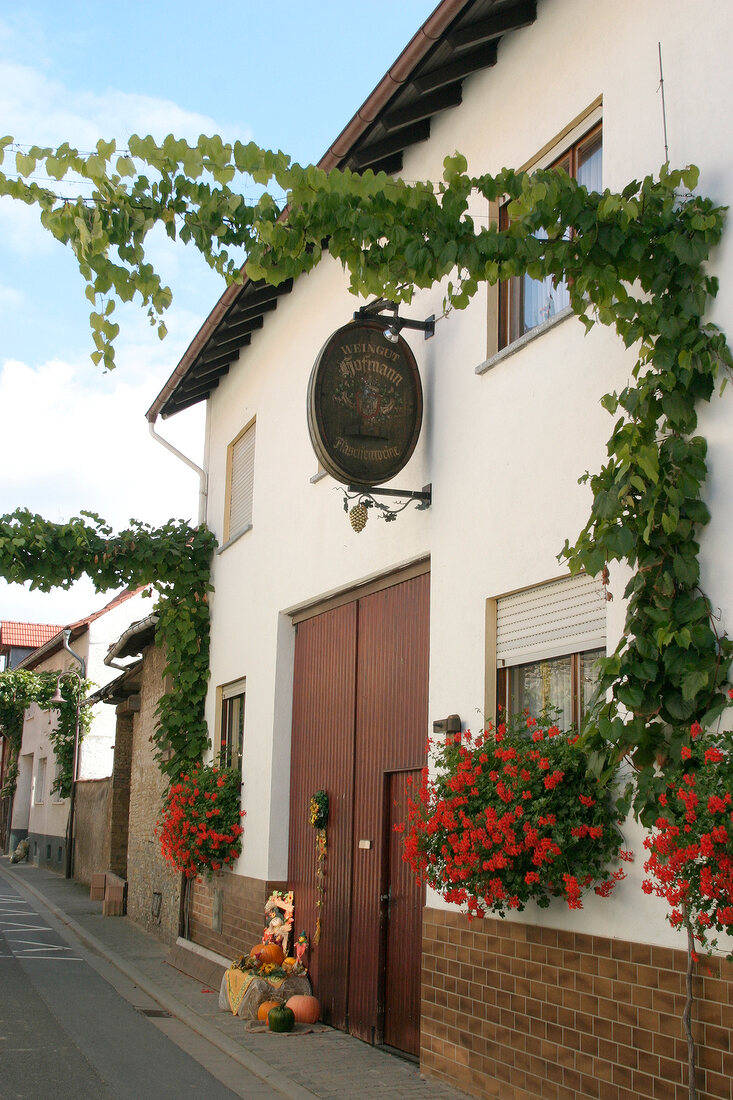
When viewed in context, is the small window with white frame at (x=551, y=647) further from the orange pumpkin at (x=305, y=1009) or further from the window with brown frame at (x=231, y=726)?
the window with brown frame at (x=231, y=726)

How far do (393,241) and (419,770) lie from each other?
14.1 ft

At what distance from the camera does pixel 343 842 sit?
9766mm

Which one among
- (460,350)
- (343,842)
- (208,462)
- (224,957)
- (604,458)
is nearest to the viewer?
(604,458)

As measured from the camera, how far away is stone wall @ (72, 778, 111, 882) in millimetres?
23312

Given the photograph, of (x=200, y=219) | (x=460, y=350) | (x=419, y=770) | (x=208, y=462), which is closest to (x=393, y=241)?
(x=200, y=219)

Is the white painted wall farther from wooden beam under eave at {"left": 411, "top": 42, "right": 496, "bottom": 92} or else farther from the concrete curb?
the concrete curb

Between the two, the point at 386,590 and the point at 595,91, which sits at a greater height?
the point at 595,91

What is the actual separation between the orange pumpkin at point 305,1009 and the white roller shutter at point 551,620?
4083mm

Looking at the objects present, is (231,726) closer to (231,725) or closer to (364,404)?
(231,725)

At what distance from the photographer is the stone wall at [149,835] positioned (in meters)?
15.6

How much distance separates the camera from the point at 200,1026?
9609 mm

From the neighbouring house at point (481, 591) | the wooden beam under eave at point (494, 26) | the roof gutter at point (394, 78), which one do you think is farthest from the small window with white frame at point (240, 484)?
the wooden beam under eave at point (494, 26)

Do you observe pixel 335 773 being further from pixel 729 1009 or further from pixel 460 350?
pixel 729 1009

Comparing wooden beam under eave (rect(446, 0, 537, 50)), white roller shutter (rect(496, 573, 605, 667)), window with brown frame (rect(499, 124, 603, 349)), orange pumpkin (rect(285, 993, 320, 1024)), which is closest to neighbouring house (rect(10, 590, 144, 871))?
orange pumpkin (rect(285, 993, 320, 1024))
